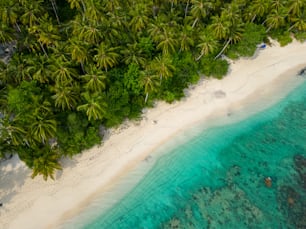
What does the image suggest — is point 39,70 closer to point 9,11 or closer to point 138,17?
point 9,11

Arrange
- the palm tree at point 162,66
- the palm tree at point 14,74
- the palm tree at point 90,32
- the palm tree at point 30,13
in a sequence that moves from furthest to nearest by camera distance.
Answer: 1. the palm tree at point 30,13
2. the palm tree at point 90,32
3. the palm tree at point 162,66
4. the palm tree at point 14,74

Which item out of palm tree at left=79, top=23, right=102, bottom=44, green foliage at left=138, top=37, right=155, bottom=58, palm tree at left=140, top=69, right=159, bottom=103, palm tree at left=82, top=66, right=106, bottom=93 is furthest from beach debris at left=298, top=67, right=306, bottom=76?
palm tree at left=79, top=23, right=102, bottom=44

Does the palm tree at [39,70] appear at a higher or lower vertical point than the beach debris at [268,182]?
higher

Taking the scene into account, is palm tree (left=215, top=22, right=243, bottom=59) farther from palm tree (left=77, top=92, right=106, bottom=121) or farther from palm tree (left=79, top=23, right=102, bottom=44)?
palm tree (left=77, top=92, right=106, bottom=121)

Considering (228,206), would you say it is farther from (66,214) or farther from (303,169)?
(66,214)

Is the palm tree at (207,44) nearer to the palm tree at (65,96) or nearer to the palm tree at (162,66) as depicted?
the palm tree at (162,66)

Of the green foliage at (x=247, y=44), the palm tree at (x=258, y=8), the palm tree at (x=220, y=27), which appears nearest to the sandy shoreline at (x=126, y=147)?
the green foliage at (x=247, y=44)

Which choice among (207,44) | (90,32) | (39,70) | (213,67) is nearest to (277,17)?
(213,67)
